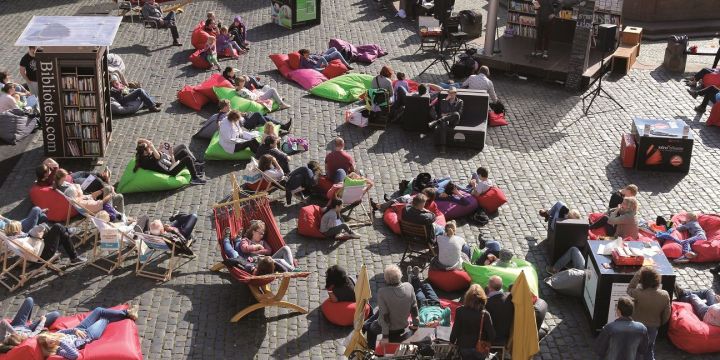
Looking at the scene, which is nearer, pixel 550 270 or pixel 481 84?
pixel 550 270

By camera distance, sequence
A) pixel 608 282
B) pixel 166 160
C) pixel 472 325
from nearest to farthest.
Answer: pixel 472 325 → pixel 608 282 → pixel 166 160

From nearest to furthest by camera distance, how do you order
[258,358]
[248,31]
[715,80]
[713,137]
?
[258,358] < [713,137] < [715,80] < [248,31]

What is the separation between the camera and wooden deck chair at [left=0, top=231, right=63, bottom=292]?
13188 mm

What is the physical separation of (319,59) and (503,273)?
423 inches

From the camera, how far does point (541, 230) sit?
15.1m

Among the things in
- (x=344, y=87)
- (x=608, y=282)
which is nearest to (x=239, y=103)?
(x=344, y=87)

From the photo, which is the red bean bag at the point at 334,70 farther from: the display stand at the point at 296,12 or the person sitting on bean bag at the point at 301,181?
the person sitting on bean bag at the point at 301,181

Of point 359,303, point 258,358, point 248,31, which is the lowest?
point 248,31

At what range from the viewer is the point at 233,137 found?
57.2 feet

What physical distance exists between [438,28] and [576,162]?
24.6 feet

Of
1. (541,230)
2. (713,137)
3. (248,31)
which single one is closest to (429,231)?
(541,230)

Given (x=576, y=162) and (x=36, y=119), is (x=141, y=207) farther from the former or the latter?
(x=576, y=162)

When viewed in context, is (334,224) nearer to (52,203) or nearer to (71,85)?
(52,203)

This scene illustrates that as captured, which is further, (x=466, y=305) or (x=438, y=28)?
(x=438, y=28)
